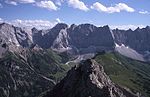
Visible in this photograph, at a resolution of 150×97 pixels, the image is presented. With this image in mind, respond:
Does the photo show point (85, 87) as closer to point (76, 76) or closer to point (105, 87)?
point (105, 87)

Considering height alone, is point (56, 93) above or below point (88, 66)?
below

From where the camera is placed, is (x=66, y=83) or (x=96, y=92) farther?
(x=66, y=83)

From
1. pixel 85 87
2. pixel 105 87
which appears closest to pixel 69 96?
pixel 85 87

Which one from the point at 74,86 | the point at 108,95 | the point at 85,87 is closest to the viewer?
the point at 108,95

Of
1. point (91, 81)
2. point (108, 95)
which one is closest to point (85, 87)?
point (91, 81)

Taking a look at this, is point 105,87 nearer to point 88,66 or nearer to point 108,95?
point 108,95

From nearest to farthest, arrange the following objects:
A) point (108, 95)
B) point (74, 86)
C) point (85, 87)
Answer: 1. point (108, 95)
2. point (85, 87)
3. point (74, 86)
